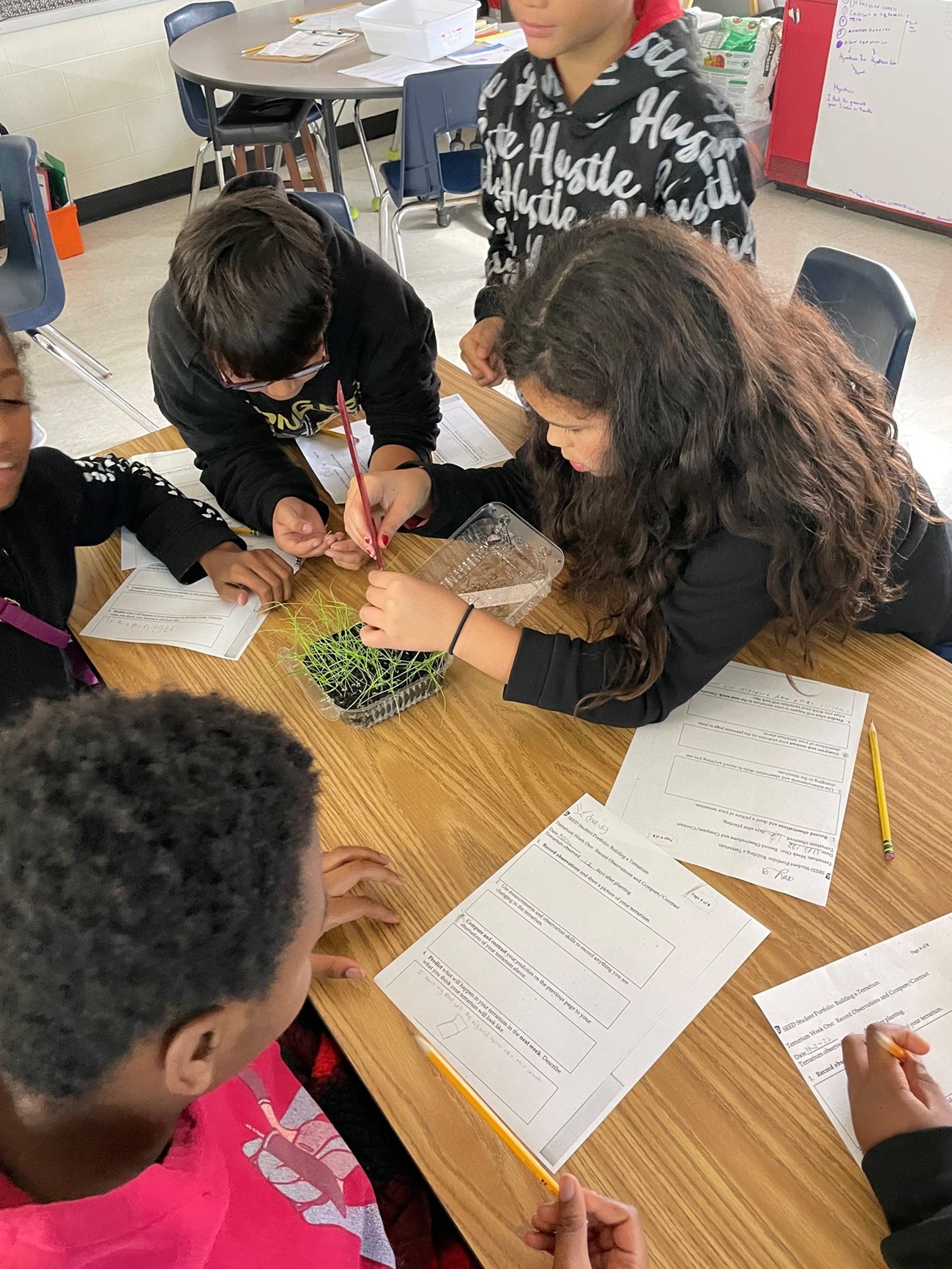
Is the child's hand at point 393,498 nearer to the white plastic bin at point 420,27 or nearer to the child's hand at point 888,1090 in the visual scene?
the child's hand at point 888,1090

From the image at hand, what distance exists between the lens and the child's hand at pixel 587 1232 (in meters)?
0.63

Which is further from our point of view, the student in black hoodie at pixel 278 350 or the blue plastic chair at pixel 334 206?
the blue plastic chair at pixel 334 206

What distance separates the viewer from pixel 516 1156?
2.34 ft

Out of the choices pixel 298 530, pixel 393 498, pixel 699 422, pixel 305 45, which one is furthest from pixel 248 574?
pixel 305 45

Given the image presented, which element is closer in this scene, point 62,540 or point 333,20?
point 62,540

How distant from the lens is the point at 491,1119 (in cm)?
72

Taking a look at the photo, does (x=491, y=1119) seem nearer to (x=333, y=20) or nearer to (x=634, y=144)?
(x=634, y=144)

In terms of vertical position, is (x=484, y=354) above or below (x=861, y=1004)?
above

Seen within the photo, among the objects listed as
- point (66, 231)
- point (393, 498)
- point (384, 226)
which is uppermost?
point (393, 498)

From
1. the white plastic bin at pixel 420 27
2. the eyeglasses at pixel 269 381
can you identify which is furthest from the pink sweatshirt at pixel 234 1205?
the white plastic bin at pixel 420 27

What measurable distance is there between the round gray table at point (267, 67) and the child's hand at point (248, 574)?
2.38 metres

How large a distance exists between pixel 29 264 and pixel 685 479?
268cm

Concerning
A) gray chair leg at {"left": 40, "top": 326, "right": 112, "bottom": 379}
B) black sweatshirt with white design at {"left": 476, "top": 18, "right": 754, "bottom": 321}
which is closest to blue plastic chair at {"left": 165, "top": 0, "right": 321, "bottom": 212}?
gray chair leg at {"left": 40, "top": 326, "right": 112, "bottom": 379}

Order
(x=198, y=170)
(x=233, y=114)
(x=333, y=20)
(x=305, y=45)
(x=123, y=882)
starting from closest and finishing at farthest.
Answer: (x=123, y=882) < (x=305, y=45) < (x=233, y=114) < (x=333, y=20) < (x=198, y=170)
